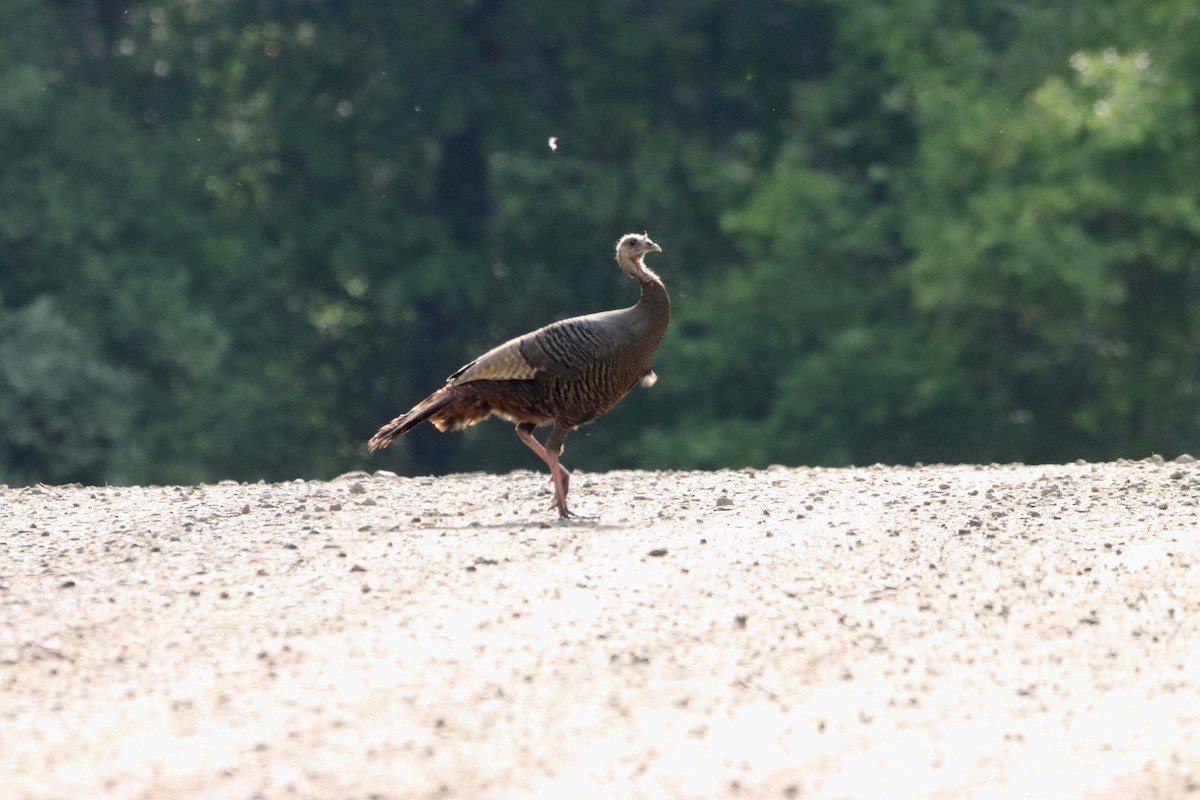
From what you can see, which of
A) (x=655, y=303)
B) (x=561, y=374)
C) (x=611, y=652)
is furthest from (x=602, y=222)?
(x=611, y=652)

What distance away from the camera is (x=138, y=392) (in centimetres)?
2623

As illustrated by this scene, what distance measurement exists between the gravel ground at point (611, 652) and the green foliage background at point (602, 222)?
44.4 ft

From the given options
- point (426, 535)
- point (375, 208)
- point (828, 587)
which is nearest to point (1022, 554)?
point (828, 587)

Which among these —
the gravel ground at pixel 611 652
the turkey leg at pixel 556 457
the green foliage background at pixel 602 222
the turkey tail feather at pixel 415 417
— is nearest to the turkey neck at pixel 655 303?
the turkey leg at pixel 556 457

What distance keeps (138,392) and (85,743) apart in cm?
1981

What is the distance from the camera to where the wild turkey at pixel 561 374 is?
35.5 ft

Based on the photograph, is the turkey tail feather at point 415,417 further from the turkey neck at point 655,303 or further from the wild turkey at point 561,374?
the turkey neck at point 655,303

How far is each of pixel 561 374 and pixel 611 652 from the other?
Result: 3211 mm

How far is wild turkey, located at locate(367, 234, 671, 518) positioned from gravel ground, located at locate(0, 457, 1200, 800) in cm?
48

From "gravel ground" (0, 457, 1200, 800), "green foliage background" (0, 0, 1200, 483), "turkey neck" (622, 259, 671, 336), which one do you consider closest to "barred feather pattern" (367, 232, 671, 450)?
"turkey neck" (622, 259, 671, 336)

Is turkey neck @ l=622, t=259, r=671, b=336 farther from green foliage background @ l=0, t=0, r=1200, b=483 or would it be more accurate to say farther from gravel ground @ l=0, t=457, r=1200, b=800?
green foliage background @ l=0, t=0, r=1200, b=483

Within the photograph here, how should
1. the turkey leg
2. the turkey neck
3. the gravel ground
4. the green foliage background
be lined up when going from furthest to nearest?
the green foliage background → the turkey neck → the turkey leg → the gravel ground

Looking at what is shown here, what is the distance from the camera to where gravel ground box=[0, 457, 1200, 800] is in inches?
262

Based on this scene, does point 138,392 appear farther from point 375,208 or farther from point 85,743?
point 85,743
